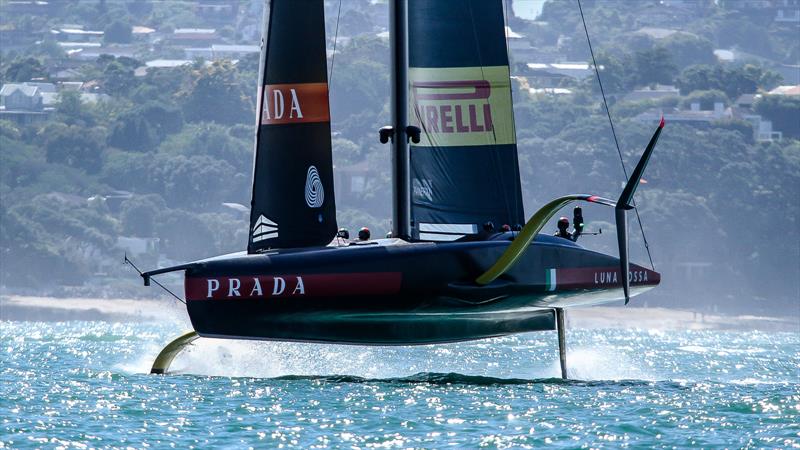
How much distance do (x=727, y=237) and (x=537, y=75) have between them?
5127cm

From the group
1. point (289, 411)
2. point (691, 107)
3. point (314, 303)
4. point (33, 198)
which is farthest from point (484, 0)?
point (691, 107)

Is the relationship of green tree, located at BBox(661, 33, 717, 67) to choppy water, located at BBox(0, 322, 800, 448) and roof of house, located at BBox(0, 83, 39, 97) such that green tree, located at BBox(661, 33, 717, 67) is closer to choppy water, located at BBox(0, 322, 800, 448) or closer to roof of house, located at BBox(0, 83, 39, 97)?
roof of house, located at BBox(0, 83, 39, 97)

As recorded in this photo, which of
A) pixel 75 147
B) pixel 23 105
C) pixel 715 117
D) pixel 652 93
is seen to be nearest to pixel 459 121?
pixel 75 147

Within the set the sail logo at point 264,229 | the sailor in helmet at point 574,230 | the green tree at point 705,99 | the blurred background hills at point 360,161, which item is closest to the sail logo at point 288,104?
the sail logo at point 264,229

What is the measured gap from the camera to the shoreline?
6781 cm

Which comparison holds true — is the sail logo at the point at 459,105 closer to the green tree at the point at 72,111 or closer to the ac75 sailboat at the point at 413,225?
the ac75 sailboat at the point at 413,225

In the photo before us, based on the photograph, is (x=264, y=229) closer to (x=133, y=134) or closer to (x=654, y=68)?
(x=133, y=134)

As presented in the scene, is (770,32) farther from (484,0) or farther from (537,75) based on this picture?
(484,0)

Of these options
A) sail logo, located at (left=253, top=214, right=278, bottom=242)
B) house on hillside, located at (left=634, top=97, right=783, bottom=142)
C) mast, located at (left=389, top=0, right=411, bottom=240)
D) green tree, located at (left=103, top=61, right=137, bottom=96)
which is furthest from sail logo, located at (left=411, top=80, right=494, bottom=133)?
green tree, located at (left=103, top=61, right=137, bottom=96)

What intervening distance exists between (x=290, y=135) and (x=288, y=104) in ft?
1.12

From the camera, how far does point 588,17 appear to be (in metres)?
166

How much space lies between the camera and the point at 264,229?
19.0 metres

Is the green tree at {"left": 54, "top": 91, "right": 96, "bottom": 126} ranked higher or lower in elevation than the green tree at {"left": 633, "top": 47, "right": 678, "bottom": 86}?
lower

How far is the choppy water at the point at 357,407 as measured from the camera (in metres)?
15.0
